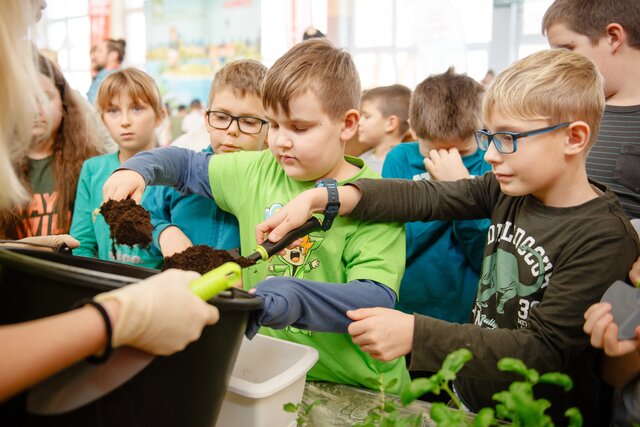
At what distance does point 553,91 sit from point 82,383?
31.2 inches

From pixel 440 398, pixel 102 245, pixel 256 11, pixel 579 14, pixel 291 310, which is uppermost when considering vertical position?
pixel 256 11

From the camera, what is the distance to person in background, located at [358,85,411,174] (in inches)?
101

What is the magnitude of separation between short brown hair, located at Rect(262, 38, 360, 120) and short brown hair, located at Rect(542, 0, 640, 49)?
25.9 inches

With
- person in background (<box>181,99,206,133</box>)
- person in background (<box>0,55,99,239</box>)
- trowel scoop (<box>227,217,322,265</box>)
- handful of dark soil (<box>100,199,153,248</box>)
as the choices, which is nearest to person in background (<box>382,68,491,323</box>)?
trowel scoop (<box>227,217,322,265</box>)

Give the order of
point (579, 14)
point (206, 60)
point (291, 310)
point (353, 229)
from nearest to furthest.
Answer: point (291, 310), point (353, 229), point (579, 14), point (206, 60)

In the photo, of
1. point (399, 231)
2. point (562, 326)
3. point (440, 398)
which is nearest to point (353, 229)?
point (399, 231)

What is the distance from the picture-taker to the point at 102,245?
146 centimetres

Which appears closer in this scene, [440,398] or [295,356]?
[295,356]

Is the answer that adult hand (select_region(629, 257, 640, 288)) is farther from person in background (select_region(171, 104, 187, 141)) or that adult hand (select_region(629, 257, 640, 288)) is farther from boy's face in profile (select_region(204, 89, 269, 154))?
person in background (select_region(171, 104, 187, 141))

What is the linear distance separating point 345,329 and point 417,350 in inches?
5.2

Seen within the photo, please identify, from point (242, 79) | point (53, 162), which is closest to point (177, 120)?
point (53, 162)

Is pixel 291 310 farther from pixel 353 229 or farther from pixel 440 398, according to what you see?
pixel 440 398

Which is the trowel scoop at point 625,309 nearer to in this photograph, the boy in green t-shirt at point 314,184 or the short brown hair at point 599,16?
the boy in green t-shirt at point 314,184

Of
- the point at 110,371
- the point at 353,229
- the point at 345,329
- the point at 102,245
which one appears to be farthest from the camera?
the point at 102,245
